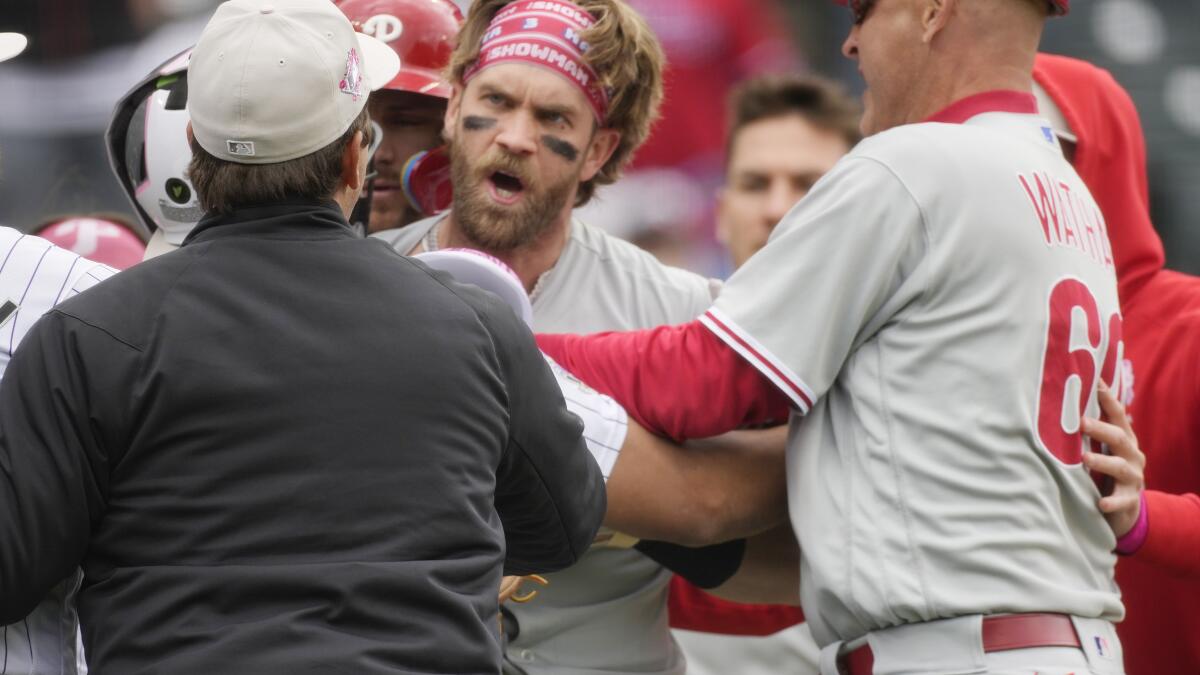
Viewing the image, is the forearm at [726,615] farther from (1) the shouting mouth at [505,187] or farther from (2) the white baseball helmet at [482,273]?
(2) the white baseball helmet at [482,273]

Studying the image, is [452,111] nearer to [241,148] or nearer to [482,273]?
[482,273]

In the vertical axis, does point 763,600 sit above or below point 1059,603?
below

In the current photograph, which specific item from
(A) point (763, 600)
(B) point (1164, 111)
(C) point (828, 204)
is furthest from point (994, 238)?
(B) point (1164, 111)

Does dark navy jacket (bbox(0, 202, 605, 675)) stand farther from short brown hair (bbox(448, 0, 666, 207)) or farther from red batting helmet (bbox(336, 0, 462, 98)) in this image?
red batting helmet (bbox(336, 0, 462, 98))

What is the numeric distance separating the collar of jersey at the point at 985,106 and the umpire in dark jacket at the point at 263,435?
4.22 feet

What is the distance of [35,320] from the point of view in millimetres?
2432

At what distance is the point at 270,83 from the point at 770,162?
378 centimetres

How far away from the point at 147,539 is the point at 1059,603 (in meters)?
1.61

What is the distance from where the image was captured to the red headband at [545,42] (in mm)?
4051

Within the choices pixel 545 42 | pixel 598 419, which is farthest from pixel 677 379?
pixel 545 42

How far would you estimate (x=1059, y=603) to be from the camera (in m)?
2.84

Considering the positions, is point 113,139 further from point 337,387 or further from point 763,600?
point 763,600

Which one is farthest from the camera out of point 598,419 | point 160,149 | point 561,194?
point 561,194

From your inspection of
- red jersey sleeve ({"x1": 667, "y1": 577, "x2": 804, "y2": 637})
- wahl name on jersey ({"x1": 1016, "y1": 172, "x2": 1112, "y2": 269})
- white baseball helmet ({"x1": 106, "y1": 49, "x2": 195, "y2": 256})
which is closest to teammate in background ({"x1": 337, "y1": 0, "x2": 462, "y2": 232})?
white baseball helmet ({"x1": 106, "y1": 49, "x2": 195, "y2": 256})
